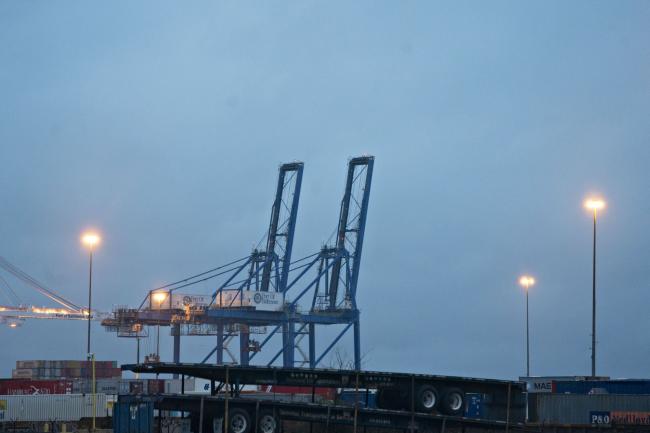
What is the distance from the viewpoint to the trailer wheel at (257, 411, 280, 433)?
3728 cm

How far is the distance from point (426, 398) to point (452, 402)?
1.18m

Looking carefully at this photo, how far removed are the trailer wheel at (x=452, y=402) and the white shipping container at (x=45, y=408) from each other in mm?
22577

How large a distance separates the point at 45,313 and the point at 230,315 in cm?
4992

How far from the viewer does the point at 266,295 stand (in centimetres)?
10306

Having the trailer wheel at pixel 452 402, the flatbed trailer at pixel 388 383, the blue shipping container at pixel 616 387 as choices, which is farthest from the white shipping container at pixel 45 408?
the blue shipping container at pixel 616 387

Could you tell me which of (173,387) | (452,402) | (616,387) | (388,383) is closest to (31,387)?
(173,387)

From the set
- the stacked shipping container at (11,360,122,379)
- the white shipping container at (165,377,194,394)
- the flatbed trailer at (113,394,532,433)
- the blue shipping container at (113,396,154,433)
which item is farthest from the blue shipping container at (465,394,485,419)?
the stacked shipping container at (11,360,122,379)

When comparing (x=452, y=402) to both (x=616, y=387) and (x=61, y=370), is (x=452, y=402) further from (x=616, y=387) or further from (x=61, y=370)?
(x=61, y=370)

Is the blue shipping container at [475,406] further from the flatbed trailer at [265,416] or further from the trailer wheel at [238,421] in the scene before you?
the trailer wheel at [238,421]

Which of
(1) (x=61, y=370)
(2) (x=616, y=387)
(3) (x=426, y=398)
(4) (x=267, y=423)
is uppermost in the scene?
(3) (x=426, y=398)

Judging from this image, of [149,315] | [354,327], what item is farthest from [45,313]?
[354,327]

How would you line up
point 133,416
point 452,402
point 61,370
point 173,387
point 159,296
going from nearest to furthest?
point 133,416, point 452,402, point 173,387, point 159,296, point 61,370

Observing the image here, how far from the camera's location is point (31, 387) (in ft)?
229

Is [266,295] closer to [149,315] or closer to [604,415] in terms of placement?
[149,315]
